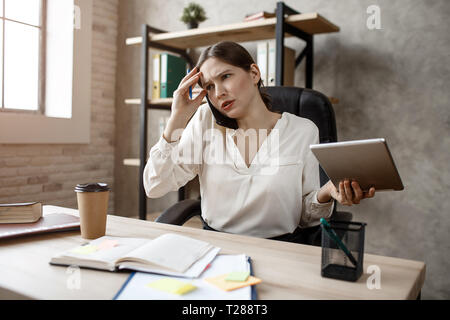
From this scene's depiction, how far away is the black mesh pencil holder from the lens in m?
0.74

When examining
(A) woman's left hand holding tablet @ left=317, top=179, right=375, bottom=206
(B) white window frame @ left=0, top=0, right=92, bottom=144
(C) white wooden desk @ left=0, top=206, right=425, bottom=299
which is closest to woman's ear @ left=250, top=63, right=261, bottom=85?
(A) woman's left hand holding tablet @ left=317, top=179, right=375, bottom=206

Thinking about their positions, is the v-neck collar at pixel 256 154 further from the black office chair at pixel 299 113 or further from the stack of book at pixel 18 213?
the stack of book at pixel 18 213

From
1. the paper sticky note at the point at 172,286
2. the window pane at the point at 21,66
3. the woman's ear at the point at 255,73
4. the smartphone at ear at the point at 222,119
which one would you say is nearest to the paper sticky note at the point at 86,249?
the paper sticky note at the point at 172,286

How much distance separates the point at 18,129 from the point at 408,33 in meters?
2.47

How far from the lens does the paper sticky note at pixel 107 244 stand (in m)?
0.88

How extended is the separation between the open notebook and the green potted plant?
6.60 ft

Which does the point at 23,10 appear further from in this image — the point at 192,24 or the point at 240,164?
the point at 240,164

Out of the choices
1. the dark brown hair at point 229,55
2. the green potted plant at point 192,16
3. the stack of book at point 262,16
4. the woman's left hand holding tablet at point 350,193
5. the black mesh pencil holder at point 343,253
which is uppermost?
the green potted plant at point 192,16

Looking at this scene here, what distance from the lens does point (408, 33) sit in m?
2.10

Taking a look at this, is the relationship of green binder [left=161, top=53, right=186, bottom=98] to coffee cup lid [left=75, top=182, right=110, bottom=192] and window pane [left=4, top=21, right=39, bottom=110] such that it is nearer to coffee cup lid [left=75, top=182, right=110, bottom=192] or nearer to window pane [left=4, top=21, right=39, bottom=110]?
window pane [left=4, top=21, right=39, bottom=110]

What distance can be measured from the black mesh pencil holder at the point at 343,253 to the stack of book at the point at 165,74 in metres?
2.07

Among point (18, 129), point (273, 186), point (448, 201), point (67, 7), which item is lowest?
point (448, 201)

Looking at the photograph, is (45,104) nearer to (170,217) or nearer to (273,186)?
(170,217)
